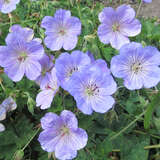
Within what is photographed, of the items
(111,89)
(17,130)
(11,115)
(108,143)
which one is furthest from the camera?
(11,115)

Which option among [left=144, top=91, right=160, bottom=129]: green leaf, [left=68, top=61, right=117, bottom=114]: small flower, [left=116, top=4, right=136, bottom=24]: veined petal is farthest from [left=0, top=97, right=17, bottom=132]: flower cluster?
[left=116, top=4, right=136, bottom=24]: veined petal

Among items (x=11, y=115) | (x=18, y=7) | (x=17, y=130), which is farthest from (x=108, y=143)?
(x=18, y=7)

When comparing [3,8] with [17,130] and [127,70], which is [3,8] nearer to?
[17,130]

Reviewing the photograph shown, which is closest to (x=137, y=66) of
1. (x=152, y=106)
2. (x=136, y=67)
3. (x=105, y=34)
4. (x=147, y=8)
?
(x=136, y=67)

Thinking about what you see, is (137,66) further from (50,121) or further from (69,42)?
(50,121)

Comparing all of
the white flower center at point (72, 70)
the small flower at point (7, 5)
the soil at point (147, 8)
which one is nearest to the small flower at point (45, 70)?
the white flower center at point (72, 70)

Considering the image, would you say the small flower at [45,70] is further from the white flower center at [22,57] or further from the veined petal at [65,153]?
the veined petal at [65,153]

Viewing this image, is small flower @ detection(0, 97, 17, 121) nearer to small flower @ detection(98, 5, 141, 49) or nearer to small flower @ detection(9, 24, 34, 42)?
small flower @ detection(9, 24, 34, 42)
